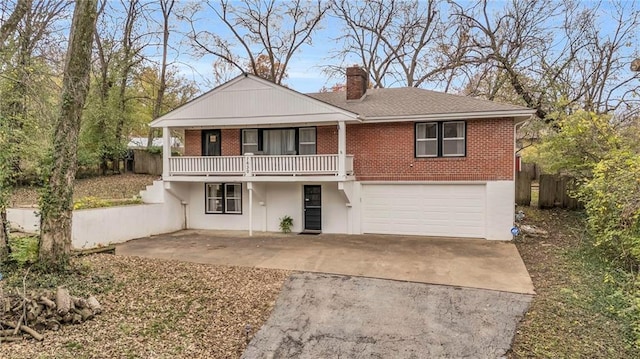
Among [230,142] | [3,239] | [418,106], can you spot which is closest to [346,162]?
[418,106]

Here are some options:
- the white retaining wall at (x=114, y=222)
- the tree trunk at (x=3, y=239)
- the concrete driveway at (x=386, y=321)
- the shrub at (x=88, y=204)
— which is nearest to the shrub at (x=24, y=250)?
the tree trunk at (x=3, y=239)

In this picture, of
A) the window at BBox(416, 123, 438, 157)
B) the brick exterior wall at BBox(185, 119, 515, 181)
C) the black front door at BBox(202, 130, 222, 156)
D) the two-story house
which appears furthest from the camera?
the black front door at BBox(202, 130, 222, 156)

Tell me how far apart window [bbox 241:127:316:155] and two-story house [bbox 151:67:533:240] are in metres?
0.04

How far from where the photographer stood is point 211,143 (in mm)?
16016

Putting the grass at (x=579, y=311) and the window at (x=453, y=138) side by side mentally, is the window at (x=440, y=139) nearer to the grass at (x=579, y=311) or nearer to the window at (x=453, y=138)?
the window at (x=453, y=138)

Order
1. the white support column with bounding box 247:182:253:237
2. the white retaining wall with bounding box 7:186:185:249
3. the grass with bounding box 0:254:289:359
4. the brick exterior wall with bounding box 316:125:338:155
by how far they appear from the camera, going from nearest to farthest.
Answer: the grass with bounding box 0:254:289:359, the white retaining wall with bounding box 7:186:185:249, the white support column with bounding box 247:182:253:237, the brick exterior wall with bounding box 316:125:338:155

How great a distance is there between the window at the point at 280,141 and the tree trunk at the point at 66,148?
7.56 metres

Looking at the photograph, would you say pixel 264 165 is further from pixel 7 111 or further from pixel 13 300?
pixel 13 300

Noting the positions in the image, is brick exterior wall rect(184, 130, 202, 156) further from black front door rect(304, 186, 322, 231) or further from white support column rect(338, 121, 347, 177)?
white support column rect(338, 121, 347, 177)

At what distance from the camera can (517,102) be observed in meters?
21.8

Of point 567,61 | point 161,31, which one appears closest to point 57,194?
point 161,31

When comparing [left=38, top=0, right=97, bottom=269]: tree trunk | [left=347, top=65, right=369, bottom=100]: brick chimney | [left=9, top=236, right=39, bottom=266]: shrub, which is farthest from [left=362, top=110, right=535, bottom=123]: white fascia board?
[left=9, top=236, right=39, bottom=266]: shrub

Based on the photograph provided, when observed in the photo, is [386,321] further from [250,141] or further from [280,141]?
[250,141]

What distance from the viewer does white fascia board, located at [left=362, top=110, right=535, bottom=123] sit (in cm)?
1267
